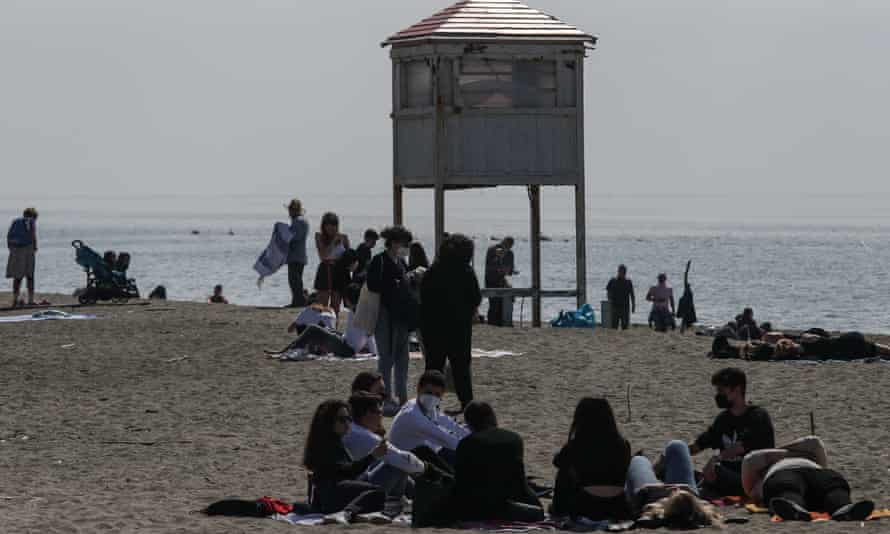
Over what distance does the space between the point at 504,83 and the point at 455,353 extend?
1301 cm

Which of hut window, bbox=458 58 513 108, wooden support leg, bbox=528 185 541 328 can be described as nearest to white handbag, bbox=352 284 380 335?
hut window, bbox=458 58 513 108

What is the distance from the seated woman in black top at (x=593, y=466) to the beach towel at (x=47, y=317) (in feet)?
59.4

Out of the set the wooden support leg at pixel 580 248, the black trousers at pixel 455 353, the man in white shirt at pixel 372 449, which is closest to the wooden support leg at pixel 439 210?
the wooden support leg at pixel 580 248

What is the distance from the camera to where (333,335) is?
22.8 metres

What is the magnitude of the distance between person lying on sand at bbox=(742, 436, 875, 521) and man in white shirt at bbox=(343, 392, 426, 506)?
2.17 meters

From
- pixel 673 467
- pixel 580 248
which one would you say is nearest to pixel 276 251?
pixel 580 248

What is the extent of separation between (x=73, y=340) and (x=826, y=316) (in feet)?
138

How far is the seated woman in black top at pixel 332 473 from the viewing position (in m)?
12.8

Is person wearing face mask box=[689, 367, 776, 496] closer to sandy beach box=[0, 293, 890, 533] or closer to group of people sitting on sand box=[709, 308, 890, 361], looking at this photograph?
sandy beach box=[0, 293, 890, 533]

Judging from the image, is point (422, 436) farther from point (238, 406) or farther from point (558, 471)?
point (238, 406)

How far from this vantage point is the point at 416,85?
1199 inches

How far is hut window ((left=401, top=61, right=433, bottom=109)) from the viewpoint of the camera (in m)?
30.1

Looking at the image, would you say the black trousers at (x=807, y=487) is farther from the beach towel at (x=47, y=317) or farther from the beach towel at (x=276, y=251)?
the beach towel at (x=276, y=251)

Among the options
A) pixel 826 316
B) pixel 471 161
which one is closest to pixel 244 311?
pixel 471 161
